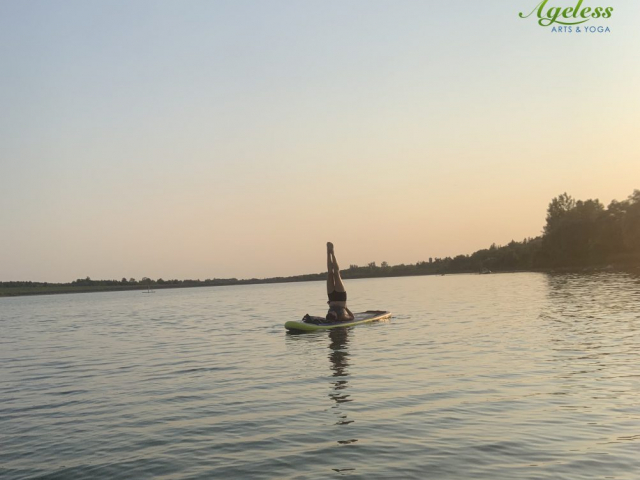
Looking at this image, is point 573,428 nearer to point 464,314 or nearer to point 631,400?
point 631,400

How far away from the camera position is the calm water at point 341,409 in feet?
27.0

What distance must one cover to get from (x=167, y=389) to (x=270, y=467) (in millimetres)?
7261

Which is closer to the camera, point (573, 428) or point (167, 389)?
point (573, 428)

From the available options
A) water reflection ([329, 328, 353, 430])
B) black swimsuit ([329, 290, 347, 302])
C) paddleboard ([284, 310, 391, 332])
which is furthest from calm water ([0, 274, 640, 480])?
black swimsuit ([329, 290, 347, 302])

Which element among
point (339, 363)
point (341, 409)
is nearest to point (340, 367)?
point (339, 363)

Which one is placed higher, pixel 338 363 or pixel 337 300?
pixel 337 300

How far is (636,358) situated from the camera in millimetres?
15188

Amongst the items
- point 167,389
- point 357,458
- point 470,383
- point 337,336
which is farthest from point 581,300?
point 357,458

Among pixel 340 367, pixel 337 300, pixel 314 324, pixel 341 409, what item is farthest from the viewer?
pixel 337 300

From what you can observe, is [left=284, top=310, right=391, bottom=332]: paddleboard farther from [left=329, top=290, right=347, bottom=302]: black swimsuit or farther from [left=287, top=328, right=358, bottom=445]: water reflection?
[left=329, top=290, right=347, bottom=302]: black swimsuit

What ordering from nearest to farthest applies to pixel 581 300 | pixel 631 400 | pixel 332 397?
pixel 631 400, pixel 332 397, pixel 581 300

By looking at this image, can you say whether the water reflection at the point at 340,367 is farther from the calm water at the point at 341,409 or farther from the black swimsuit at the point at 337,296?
the black swimsuit at the point at 337,296

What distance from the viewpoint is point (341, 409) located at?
37.7 feet

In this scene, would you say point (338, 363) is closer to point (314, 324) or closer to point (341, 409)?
point (341, 409)
